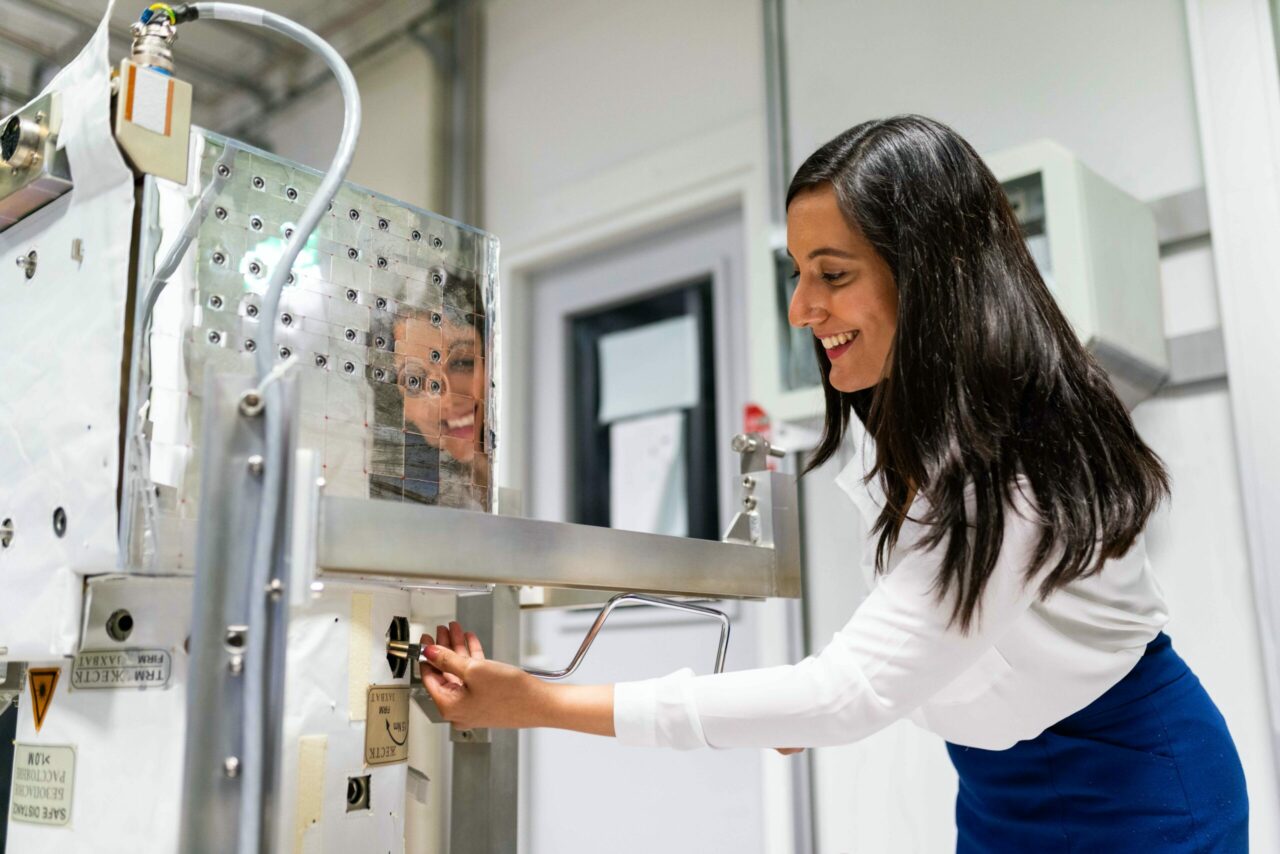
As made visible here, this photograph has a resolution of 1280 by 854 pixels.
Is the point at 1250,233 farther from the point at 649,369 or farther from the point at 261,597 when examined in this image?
the point at 261,597

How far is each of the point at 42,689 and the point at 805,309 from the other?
65cm

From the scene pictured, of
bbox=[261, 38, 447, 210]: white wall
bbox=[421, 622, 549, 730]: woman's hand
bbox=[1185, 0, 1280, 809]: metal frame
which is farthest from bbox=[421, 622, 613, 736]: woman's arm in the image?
bbox=[261, 38, 447, 210]: white wall

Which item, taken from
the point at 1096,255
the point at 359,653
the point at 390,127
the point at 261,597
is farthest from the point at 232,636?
the point at 390,127

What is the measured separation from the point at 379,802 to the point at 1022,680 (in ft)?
1.62

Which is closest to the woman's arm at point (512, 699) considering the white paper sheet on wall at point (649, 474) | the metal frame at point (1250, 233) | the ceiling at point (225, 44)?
the metal frame at point (1250, 233)

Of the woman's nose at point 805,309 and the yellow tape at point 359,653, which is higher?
the woman's nose at point 805,309

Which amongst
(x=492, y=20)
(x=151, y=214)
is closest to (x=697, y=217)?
(x=492, y=20)

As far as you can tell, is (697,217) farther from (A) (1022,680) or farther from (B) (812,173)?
(A) (1022,680)

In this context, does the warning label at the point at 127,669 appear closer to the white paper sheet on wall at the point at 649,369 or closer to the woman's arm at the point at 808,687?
the woman's arm at the point at 808,687

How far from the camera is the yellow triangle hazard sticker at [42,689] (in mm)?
800

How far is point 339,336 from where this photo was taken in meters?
0.80

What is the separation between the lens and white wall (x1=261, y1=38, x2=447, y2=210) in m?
2.71

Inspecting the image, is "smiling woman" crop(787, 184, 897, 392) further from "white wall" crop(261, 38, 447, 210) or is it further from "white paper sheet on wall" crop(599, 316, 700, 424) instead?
"white wall" crop(261, 38, 447, 210)

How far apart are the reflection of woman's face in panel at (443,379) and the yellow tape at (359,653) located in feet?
0.45
